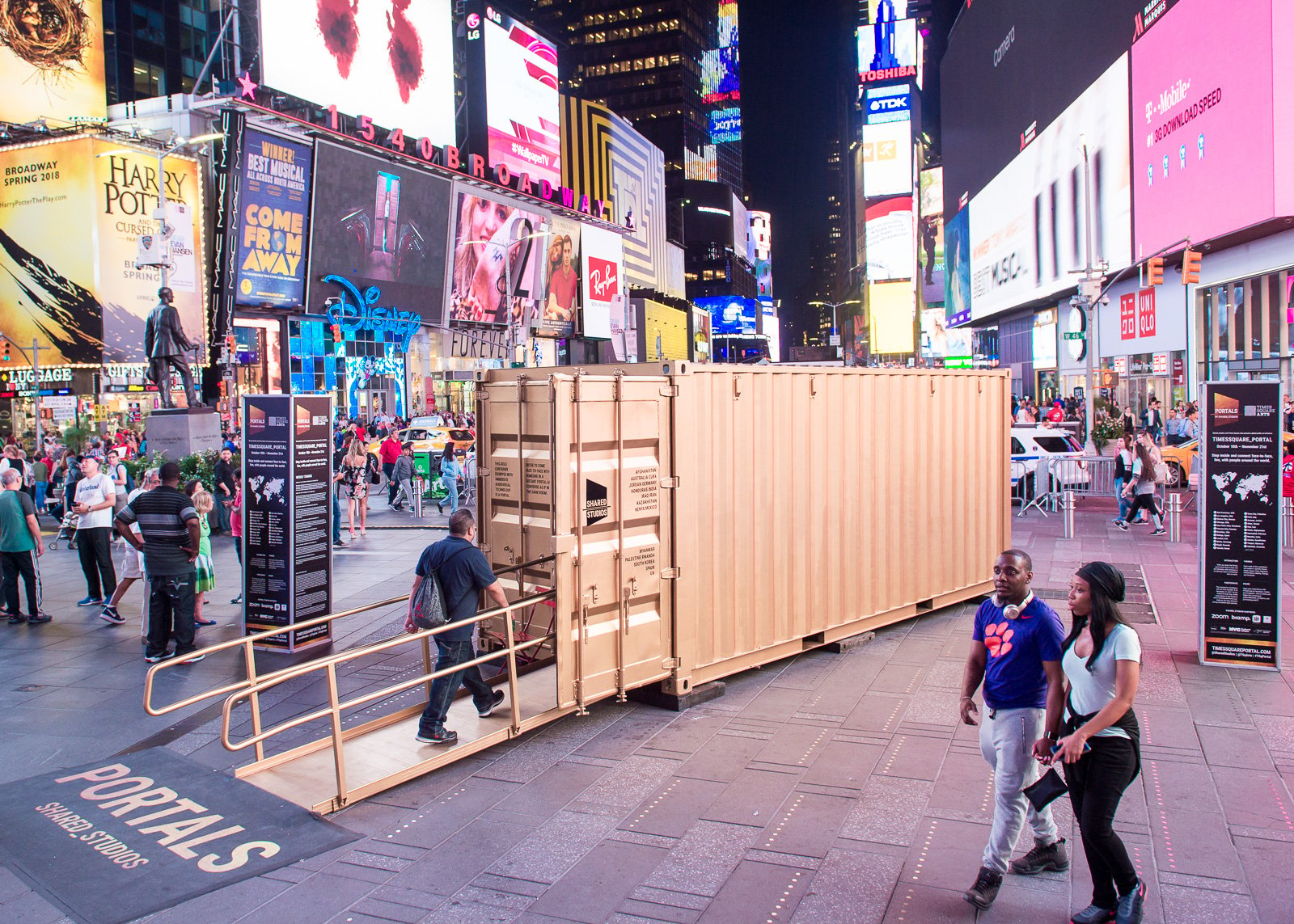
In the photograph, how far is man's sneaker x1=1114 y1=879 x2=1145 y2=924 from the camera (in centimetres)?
428

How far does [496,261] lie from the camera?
48219 millimetres

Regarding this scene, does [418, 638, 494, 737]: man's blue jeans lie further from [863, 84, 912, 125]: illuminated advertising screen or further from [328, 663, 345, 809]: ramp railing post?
[863, 84, 912, 125]: illuminated advertising screen

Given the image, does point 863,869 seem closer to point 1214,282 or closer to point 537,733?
point 537,733

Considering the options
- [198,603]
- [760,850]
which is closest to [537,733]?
[760,850]

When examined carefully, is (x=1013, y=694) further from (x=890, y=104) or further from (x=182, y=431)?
(x=890, y=104)

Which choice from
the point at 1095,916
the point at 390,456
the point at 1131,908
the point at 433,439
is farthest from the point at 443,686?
the point at 433,439

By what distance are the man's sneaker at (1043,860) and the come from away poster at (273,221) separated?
3230 cm

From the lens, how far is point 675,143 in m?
139

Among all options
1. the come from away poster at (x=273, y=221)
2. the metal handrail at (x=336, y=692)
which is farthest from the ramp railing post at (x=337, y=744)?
the come from away poster at (x=273, y=221)

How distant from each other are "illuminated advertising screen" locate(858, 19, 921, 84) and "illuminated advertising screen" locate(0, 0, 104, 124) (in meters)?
100

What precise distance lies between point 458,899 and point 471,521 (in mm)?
2800

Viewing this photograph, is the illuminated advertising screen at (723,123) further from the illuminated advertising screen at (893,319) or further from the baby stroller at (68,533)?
the baby stroller at (68,533)

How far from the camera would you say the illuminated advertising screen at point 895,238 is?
112m

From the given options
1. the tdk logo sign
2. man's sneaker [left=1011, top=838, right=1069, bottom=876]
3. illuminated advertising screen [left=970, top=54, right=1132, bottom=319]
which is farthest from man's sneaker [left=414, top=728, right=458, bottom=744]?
the tdk logo sign
